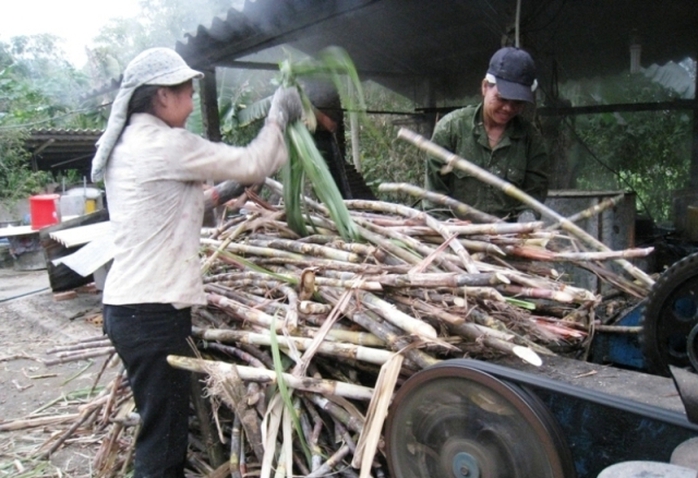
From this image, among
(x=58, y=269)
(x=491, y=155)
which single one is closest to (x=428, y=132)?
(x=491, y=155)

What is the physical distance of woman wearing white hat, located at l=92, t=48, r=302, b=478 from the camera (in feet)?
8.00

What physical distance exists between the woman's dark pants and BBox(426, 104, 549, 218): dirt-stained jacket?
2023 millimetres

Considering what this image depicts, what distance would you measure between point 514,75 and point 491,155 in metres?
0.62

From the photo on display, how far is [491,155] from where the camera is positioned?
377 cm

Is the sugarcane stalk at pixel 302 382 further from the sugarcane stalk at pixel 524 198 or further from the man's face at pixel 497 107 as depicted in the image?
the man's face at pixel 497 107

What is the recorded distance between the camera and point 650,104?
304 inches

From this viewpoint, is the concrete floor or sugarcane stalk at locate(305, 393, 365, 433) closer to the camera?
sugarcane stalk at locate(305, 393, 365, 433)

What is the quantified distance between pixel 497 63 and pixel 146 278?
2.35 metres

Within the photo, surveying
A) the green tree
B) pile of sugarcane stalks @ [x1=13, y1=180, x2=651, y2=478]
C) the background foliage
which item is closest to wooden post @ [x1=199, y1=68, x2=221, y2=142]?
the background foliage

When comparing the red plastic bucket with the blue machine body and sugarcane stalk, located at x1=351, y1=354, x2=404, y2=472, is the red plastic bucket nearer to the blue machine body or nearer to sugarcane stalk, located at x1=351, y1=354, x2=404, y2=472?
sugarcane stalk, located at x1=351, y1=354, x2=404, y2=472

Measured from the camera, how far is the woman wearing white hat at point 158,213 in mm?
2439

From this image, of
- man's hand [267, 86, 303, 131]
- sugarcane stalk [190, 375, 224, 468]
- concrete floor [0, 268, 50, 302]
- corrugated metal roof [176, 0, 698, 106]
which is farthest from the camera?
concrete floor [0, 268, 50, 302]

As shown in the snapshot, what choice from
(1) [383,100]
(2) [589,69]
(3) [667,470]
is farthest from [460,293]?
(1) [383,100]

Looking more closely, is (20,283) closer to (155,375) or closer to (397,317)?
(155,375)
